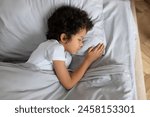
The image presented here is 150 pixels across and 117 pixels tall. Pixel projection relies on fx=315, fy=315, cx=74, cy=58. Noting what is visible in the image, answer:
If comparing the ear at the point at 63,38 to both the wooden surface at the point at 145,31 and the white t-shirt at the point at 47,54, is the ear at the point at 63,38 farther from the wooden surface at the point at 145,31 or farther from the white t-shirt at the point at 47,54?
the wooden surface at the point at 145,31

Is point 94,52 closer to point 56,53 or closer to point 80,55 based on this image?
point 80,55

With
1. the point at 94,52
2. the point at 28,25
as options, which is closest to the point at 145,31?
the point at 94,52

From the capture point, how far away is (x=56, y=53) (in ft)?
3.91

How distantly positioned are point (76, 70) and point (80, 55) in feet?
0.30

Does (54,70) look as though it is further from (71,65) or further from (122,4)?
(122,4)

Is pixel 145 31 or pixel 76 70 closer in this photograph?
pixel 76 70

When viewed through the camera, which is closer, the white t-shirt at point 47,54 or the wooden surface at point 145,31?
the white t-shirt at point 47,54

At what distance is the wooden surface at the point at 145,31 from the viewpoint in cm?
170

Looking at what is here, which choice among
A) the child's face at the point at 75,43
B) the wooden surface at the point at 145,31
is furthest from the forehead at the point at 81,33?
the wooden surface at the point at 145,31

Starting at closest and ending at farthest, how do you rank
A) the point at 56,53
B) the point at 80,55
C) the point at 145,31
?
the point at 56,53 < the point at 80,55 < the point at 145,31

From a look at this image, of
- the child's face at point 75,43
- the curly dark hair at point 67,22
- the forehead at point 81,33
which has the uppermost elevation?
the curly dark hair at point 67,22

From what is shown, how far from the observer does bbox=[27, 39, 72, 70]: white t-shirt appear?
1193 millimetres

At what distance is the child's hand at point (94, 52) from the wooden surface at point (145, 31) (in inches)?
18.0

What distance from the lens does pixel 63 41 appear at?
4.08 feet
